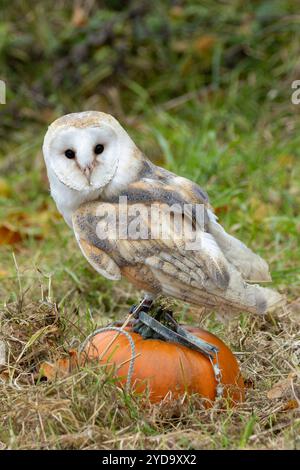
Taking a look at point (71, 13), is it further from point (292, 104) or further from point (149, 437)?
point (149, 437)

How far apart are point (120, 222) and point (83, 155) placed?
0.32m

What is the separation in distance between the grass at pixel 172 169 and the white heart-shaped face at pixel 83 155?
69 centimetres

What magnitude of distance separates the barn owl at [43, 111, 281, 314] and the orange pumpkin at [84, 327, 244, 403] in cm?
23

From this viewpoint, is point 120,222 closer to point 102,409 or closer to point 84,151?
point 84,151

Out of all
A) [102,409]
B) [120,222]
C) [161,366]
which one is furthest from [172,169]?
[102,409]

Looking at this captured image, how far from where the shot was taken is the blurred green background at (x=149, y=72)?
26.0 ft

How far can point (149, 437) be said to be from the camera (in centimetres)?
347

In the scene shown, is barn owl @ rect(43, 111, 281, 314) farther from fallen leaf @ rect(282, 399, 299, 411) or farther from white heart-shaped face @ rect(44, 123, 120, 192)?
fallen leaf @ rect(282, 399, 299, 411)

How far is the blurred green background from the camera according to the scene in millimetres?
7926

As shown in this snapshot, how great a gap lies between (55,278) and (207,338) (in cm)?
178

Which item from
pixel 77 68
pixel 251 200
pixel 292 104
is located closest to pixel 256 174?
pixel 251 200

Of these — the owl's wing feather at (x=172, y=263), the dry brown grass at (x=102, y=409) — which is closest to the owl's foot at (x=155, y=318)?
the owl's wing feather at (x=172, y=263)

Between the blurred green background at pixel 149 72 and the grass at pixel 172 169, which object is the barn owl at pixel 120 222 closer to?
the grass at pixel 172 169
